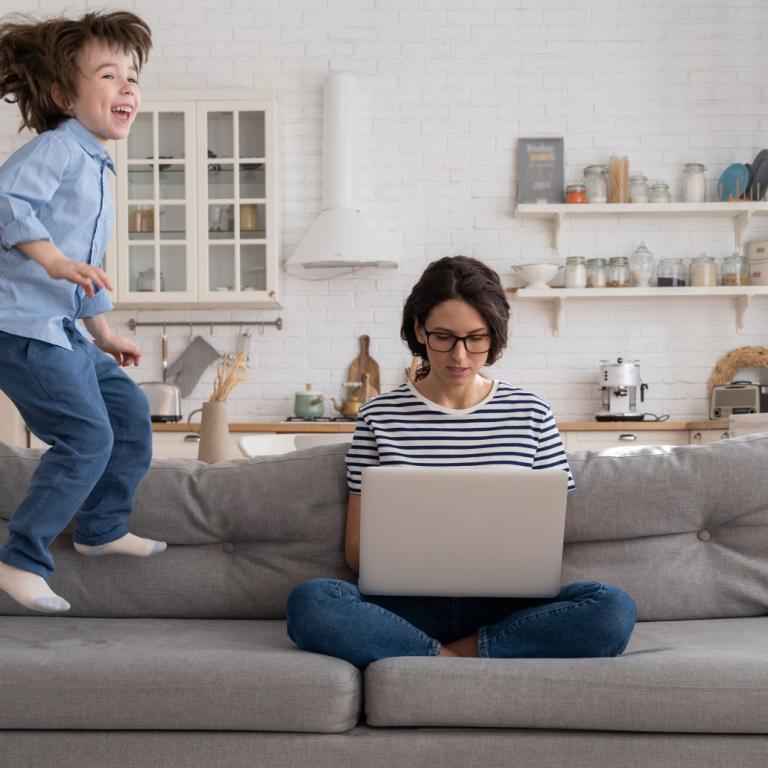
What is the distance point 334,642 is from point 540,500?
45 cm

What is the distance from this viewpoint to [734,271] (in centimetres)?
527

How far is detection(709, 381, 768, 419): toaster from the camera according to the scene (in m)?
5.06

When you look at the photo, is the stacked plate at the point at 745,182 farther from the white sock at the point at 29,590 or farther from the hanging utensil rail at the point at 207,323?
the white sock at the point at 29,590

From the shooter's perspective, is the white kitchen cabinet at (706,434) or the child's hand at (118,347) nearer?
the child's hand at (118,347)

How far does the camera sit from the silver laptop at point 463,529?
5.86 feet

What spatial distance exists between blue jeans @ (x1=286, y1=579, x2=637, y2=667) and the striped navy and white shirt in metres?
0.31

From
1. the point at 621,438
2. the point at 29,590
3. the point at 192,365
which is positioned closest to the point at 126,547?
the point at 29,590

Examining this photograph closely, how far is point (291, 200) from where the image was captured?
5570 mm

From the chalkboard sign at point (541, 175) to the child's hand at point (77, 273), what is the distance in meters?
3.88

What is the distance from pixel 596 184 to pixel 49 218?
382 centimetres

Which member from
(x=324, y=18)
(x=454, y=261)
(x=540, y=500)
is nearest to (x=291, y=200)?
(x=324, y=18)

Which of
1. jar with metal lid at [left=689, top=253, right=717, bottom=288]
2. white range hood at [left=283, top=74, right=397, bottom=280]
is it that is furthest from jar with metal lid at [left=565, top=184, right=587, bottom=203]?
white range hood at [left=283, top=74, right=397, bottom=280]

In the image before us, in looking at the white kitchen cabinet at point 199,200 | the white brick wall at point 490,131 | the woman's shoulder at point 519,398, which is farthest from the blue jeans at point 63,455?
the white brick wall at point 490,131

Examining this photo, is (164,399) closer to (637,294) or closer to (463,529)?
(637,294)
